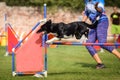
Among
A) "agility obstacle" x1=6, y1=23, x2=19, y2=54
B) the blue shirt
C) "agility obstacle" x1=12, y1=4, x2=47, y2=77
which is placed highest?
the blue shirt

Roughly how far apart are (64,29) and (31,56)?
814mm

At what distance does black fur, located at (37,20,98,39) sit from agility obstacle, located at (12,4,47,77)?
0.13 metres

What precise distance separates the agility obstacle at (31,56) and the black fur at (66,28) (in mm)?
127

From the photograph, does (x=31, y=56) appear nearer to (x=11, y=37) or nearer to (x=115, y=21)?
(x=11, y=37)

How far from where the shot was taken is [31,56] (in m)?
7.93

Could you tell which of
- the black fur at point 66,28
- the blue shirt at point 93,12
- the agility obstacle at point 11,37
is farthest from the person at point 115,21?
the black fur at point 66,28

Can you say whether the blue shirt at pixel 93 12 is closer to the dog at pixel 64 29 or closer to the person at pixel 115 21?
the dog at pixel 64 29

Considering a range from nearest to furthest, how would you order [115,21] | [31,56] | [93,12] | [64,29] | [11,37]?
[31,56], [64,29], [93,12], [11,37], [115,21]

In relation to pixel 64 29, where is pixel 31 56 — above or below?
below

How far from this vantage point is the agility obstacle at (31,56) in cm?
A: 783

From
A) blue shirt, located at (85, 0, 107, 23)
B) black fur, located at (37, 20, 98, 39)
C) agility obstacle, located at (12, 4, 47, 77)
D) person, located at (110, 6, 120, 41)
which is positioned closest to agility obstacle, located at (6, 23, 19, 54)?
blue shirt, located at (85, 0, 107, 23)

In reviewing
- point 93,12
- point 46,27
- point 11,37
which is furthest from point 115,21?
point 46,27

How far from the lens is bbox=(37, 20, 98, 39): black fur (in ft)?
25.7

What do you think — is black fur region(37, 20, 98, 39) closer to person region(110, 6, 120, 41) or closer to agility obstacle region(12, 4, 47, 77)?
agility obstacle region(12, 4, 47, 77)
